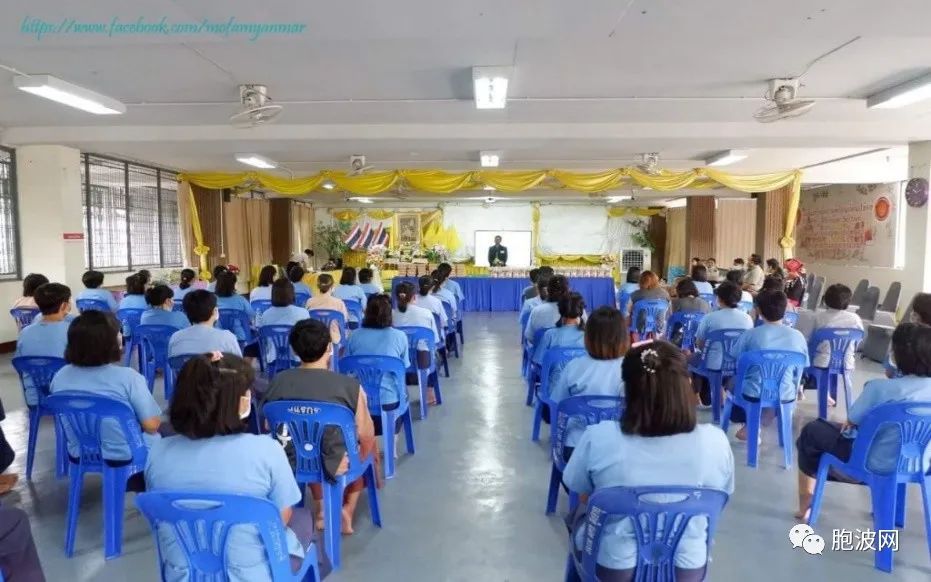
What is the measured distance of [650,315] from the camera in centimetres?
670

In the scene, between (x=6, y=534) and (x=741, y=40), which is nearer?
(x=6, y=534)

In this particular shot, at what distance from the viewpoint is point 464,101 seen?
6.30 m

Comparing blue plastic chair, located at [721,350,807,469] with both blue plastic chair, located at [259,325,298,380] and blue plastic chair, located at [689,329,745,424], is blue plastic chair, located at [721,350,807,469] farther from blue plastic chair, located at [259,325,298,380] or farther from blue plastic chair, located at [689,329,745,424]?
blue plastic chair, located at [259,325,298,380]

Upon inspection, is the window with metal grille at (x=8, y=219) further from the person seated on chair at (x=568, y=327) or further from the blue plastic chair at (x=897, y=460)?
the blue plastic chair at (x=897, y=460)

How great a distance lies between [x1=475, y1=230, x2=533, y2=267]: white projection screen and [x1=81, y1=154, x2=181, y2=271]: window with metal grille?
8.03 metres

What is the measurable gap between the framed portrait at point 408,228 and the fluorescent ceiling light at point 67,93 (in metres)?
11.1

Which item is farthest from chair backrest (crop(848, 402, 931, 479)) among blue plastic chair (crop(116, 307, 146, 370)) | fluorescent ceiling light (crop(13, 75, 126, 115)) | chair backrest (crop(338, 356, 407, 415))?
fluorescent ceiling light (crop(13, 75, 126, 115))

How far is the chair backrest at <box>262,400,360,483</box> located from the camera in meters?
2.60

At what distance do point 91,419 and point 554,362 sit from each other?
2.52m

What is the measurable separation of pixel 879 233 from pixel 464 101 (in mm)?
9654

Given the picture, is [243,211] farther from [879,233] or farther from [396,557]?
[879,233]

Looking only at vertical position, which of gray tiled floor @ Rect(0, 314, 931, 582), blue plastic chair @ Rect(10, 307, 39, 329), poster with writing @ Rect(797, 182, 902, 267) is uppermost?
poster with writing @ Rect(797, 182, 902, 267)

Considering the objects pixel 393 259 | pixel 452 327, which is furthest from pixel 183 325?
pixel 393 259

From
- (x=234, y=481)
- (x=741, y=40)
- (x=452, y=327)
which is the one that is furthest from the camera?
(x=452, y=327)
